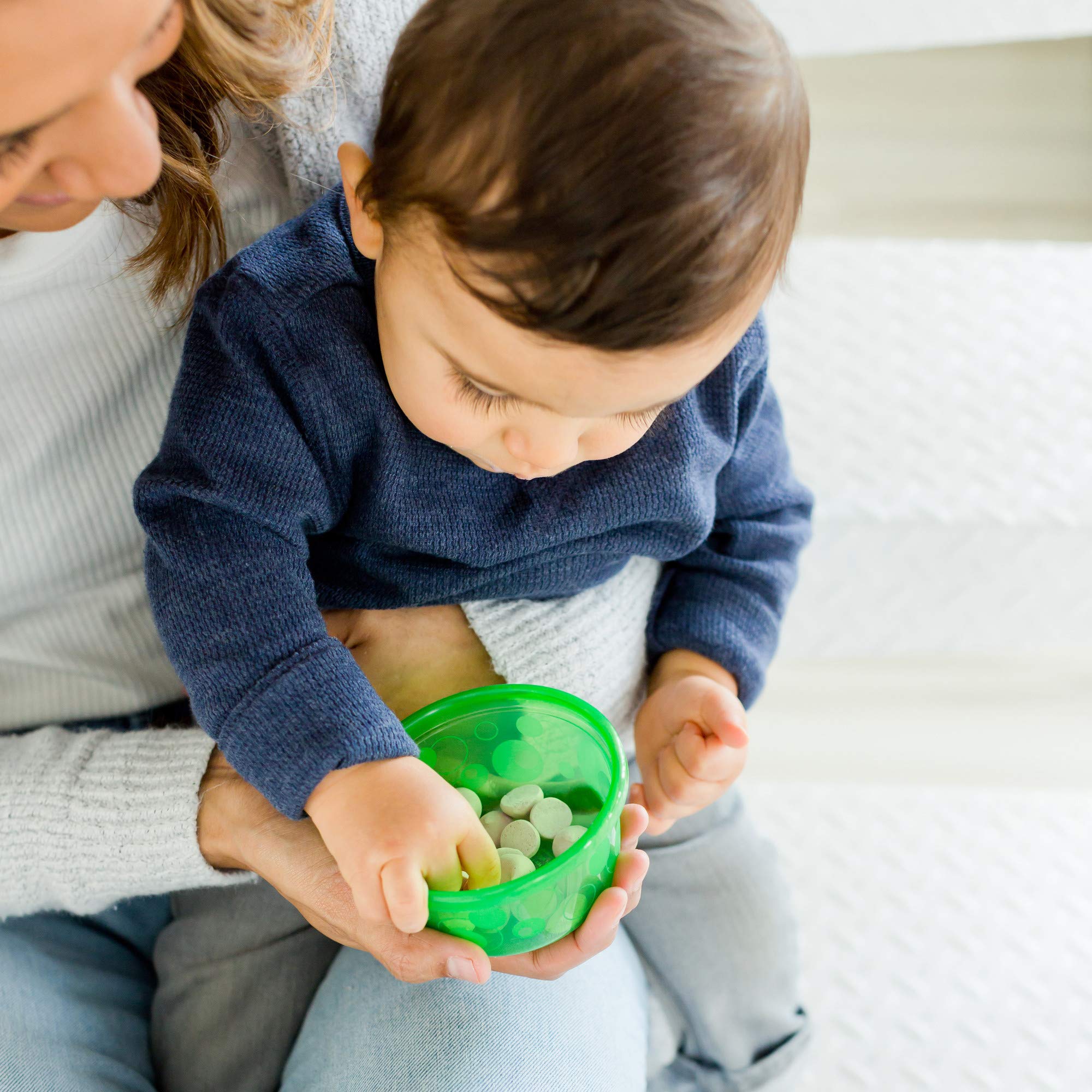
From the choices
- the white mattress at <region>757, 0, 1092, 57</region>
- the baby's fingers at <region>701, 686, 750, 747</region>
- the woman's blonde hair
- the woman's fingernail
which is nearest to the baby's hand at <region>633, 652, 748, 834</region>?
the baby's fingers at <region>701, 686, 750, 747</region>

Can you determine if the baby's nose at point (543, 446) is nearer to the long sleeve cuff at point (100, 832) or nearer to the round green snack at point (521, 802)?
the round green snack at point (521, 802)

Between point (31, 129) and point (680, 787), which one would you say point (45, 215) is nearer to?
point (31, 129)

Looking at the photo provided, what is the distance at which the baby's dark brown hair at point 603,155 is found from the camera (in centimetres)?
49

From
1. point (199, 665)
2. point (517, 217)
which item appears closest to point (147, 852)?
point (199, 665)

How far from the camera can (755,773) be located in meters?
1.16

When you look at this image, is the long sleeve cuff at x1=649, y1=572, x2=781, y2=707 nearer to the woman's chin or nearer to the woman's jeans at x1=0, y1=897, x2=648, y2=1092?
the woman's jeans at x1=0, y1=897, x2=648, y2=1092

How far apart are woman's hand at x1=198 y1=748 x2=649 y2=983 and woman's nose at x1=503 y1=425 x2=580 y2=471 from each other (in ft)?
0.72

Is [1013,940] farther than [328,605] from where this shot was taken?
Yes

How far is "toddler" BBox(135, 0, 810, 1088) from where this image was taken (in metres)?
0.49

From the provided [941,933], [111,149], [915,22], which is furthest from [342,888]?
[915,22]

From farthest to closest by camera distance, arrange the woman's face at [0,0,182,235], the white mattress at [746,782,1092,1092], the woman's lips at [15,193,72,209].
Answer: the white mattress at [746,782,1092,1092] → the woman's lips at [15,193,72,209] → the woman's face at [0,0,182,235]

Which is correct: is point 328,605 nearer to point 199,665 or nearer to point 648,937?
point 199,665

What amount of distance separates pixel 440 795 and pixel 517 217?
0.31 meters

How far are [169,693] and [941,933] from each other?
0.73 meters
